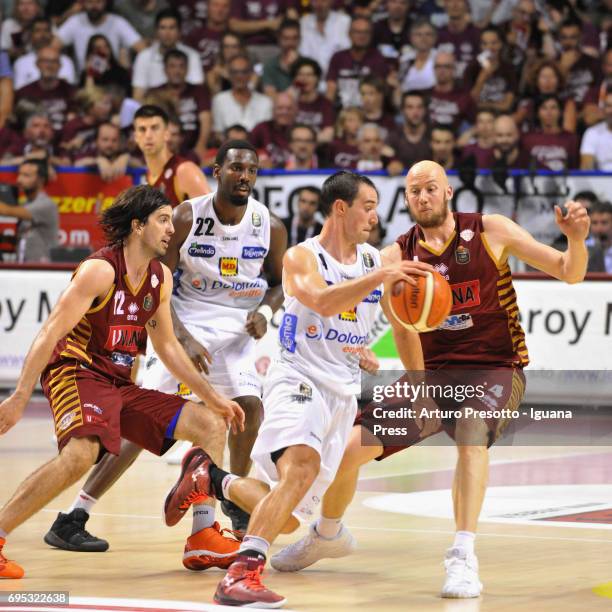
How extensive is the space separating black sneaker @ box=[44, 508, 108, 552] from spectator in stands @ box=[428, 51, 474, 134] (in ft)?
30.9

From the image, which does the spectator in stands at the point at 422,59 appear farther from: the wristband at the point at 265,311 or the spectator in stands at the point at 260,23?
the wristband at the point at 265,311

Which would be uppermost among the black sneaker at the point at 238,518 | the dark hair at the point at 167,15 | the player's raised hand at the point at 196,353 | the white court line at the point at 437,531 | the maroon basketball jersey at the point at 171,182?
the dark hair at the point at 167,15

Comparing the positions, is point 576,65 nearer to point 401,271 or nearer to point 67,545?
point 67,545

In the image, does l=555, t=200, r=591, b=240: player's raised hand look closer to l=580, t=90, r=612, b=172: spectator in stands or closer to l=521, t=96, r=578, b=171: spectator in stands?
l=521, t=96, r=578, b=171: spectator in stands

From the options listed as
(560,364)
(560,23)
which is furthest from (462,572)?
(560,23)

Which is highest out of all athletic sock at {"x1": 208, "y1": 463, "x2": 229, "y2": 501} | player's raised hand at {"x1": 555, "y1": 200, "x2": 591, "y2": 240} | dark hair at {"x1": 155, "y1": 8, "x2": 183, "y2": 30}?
dark hair at {"x1": 155, "y1": 8, "x2": 183, "y2": 30}

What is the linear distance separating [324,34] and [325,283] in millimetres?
11918

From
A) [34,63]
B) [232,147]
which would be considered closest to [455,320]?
[232,147]

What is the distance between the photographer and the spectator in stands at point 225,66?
1694 centimetres

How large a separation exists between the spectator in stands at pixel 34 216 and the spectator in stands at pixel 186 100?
89.4 inches

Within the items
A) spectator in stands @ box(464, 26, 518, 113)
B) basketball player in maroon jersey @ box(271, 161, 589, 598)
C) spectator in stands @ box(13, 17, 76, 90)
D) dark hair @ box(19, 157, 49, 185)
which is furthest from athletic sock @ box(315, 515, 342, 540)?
spectator in stands @ box(13, 17, 76, 90)

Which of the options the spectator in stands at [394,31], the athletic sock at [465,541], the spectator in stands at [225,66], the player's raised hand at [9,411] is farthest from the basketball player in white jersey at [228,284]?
the spectator in stands at [394,31]

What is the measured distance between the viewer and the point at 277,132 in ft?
52.3

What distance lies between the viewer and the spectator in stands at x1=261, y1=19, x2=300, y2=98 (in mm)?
17219
